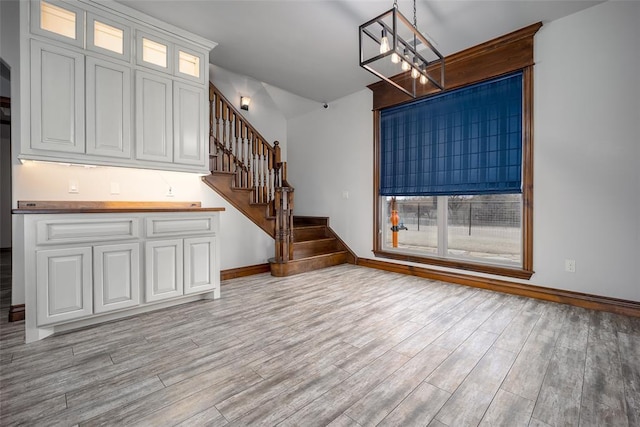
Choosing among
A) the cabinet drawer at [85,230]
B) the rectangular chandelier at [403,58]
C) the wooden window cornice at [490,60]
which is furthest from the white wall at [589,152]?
the cabinet drawer at [85,230]

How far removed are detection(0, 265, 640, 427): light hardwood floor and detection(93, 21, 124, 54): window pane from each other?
103 inches

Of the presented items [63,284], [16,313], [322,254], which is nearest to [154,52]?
[63,284]

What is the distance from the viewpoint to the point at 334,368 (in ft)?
5.82

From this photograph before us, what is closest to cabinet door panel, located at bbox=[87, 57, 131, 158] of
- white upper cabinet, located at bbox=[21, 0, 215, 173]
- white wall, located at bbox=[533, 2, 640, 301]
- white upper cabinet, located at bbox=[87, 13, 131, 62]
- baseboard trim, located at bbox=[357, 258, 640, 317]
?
white upper cabinet, located at bbox=[21, 0, 215, 173]

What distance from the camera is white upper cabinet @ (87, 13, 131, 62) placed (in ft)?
8.77

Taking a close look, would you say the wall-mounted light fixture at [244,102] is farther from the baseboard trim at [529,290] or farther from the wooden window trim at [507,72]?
the baseboard trim at [529,290]

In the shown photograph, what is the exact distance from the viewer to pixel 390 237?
4.63 meters

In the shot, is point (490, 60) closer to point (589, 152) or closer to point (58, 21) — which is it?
point (589, 152)

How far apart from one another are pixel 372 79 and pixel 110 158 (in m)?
3.59

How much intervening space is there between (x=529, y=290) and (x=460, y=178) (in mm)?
1485

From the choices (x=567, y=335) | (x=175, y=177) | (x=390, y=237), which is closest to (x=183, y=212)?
(x=175, y=177)

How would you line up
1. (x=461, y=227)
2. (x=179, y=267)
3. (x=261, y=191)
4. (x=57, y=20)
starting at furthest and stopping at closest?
1. (x=261, y=191)
2. (x=461, y=227)
3. (x=179, y=267)
4. (x=57, y=20)

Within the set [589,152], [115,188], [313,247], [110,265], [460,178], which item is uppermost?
[589,152]

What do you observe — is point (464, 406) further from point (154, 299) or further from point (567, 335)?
point (154, 299)
